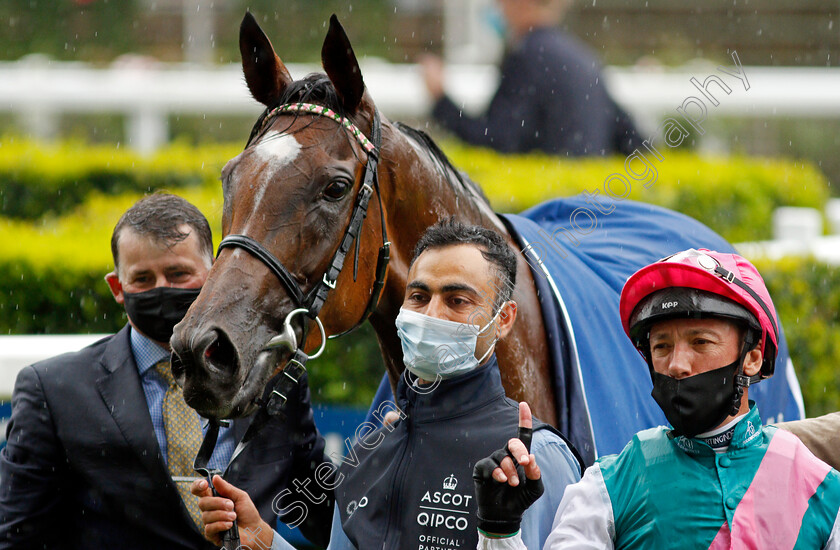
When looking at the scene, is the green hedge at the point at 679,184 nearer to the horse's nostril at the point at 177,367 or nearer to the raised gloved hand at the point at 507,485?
the horse's nostril at the point at 177,367

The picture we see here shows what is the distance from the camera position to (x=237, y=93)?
10.4m

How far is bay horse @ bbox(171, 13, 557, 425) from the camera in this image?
2.47m

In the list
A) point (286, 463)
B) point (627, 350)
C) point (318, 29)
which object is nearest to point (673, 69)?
point (318, 29)

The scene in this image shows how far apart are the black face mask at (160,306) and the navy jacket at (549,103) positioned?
4.91 meters

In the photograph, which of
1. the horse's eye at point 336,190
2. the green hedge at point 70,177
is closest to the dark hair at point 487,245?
the horse's eye at point 336,190

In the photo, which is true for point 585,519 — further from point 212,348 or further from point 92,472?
point 92,472

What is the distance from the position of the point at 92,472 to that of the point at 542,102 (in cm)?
527

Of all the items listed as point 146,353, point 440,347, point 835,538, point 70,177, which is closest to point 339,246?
point 440,347

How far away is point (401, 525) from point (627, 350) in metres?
1.25

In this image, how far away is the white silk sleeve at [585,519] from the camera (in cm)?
213

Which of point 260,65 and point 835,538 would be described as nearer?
point 835,538

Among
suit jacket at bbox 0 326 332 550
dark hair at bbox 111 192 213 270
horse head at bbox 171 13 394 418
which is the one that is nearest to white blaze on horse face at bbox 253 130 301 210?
horse head at bbox 171 13 394 418

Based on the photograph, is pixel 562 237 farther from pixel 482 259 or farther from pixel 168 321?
pixel 168 321


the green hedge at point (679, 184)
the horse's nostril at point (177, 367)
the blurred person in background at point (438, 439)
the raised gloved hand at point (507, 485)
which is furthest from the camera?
the green hedge at point (679, 184)
